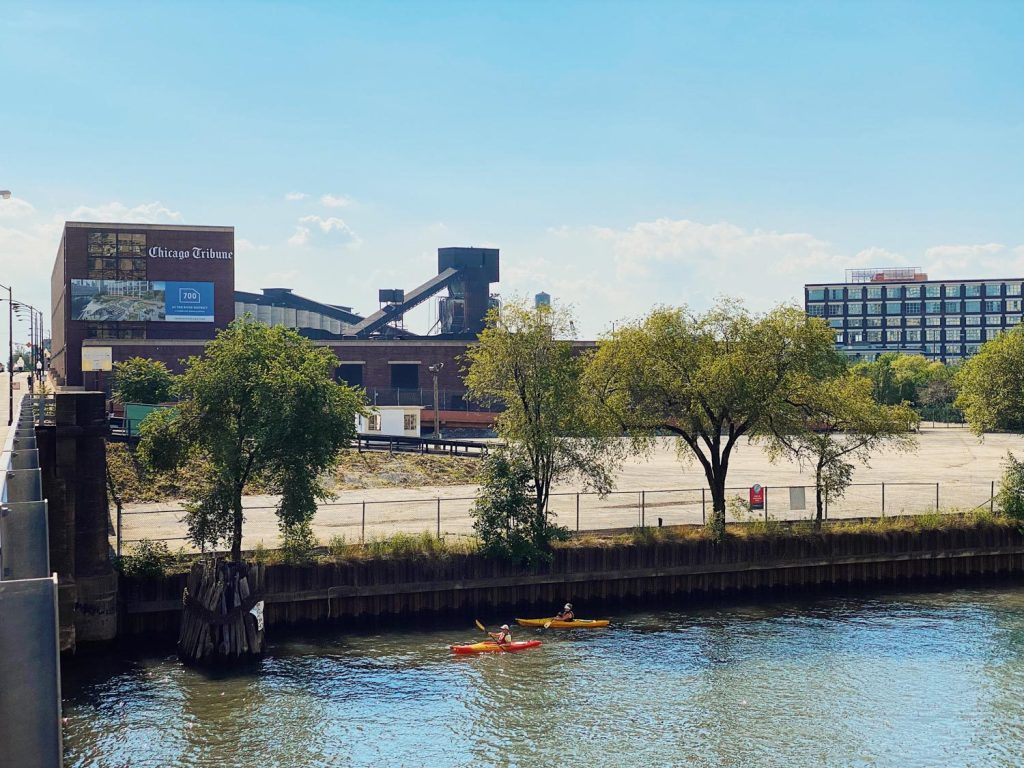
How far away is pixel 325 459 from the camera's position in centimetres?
4041

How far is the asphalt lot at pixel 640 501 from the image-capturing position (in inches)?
1954

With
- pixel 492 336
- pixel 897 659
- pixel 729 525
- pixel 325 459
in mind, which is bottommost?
pixel 897 659

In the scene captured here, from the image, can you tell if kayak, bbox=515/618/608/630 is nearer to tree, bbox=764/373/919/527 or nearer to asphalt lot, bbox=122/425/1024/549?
asphalt lot, bbox=122/425/1024/549

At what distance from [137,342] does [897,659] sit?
3681 inches

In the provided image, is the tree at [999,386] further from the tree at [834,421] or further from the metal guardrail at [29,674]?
the metal guardrail at [29,674]

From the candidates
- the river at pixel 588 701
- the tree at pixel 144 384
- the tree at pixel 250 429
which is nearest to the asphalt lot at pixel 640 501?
the tree at pixel 250 429

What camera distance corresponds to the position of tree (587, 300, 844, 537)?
47250 millimetres

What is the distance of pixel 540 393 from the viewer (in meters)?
45.7

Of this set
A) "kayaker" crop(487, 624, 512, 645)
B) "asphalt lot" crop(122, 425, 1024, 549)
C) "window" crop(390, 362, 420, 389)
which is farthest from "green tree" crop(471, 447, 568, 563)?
"window" crop(390, 362, 420, 389)

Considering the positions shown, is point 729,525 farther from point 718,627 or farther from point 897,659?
point 897,659

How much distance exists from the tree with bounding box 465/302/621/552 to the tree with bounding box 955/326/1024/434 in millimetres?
22360

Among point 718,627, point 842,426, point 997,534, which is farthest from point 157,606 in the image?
point 997,534

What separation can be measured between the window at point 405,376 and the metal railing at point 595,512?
62427 millimetres

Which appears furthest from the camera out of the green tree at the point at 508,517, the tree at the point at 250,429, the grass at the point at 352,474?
the grass at the point at 352,474
